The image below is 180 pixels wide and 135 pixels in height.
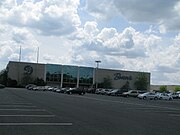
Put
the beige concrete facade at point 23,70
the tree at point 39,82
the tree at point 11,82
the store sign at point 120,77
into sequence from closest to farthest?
1. the tree at point 11,82
2. the tree at point 39,82
3. the beige concrete facade at point 23,70
4. the store sign at point 120,77

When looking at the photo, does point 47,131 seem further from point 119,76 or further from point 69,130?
point 119,76

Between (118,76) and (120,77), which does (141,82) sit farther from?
(118,76)

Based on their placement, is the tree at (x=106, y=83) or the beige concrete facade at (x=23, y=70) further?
the tree at (x=106, y=83)

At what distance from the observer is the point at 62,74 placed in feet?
491

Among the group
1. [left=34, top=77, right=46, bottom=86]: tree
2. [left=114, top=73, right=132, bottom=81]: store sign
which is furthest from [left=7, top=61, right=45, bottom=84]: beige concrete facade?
[left=114, top=73, right=132, bottom=81]: store sign

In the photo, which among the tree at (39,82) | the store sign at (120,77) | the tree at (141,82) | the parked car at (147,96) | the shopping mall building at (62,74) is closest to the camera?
the parked car at (147,96)

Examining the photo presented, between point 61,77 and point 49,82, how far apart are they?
18.0 feet

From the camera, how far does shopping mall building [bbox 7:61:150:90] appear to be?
14700cm

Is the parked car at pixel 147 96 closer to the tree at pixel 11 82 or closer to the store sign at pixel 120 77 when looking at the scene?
the tree at pixel 11 82

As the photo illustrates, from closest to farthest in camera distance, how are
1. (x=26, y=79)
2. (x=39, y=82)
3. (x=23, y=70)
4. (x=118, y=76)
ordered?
(x=39, y=82), (x=26, y=79), (x=23, y=70), (x=118, y=76)

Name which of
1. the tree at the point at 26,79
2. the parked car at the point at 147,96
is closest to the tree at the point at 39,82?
the tree at the point at 26,79

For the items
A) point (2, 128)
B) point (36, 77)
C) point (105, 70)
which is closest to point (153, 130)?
point (2, 128)

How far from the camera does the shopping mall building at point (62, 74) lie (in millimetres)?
147000

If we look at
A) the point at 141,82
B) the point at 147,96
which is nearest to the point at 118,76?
the point at 141,82
